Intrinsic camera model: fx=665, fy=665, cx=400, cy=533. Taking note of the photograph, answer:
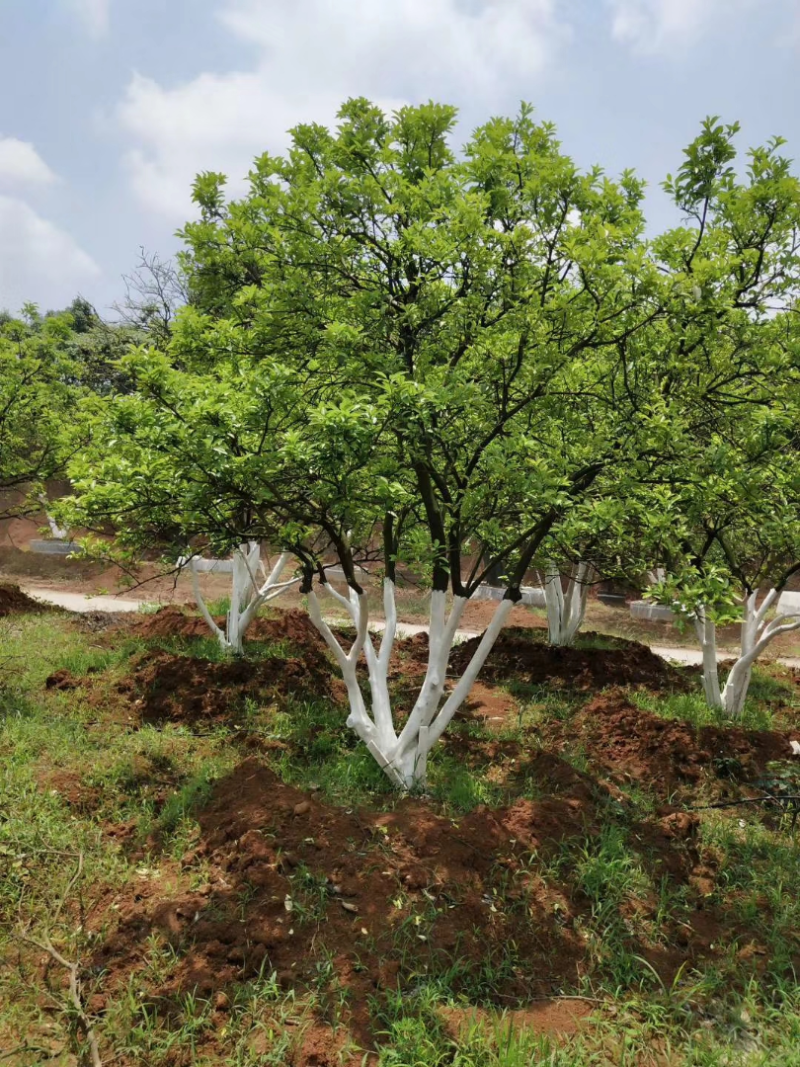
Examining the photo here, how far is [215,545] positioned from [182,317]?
201 centimetres

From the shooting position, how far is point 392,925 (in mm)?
3980

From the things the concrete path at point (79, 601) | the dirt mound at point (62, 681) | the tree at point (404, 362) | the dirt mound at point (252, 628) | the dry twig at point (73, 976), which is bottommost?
the dry twig at point (73, 976)

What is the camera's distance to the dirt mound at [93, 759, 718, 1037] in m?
3.70

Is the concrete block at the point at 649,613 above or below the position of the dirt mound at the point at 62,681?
above

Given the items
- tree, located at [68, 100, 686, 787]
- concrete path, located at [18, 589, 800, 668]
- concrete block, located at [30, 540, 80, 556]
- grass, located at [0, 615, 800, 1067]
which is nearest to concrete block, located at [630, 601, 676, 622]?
concrete path, located at [18, 589, 800, 668]

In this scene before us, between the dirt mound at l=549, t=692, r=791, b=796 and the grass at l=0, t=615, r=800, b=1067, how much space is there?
492 mm

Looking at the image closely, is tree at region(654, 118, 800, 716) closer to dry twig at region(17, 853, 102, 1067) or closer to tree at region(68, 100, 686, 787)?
tree at region(68, 100, 686, 787)

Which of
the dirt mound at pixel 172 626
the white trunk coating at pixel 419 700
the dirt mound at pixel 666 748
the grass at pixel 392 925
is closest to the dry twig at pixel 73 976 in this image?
the grass at pixel 392 925

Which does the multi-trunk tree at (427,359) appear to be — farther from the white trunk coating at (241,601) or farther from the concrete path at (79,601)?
the concrete path at (79,601)

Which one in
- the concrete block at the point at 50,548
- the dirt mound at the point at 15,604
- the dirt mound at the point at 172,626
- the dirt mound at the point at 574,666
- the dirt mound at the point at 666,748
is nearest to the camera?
the dirt mound at the point at 666,748

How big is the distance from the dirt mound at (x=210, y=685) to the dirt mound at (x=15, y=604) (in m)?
5.70

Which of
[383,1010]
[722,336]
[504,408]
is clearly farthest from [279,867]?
[722,336]

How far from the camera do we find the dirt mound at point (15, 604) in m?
13.1

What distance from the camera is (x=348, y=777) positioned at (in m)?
5.98
